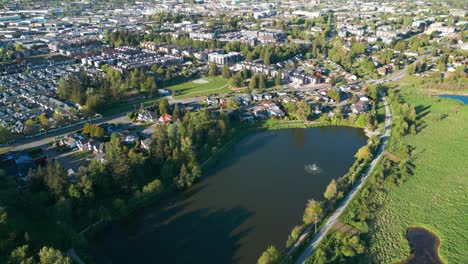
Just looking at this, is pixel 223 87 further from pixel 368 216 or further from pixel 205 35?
pixel 205 35

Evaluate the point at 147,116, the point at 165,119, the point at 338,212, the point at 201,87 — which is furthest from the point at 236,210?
the point at 201,87

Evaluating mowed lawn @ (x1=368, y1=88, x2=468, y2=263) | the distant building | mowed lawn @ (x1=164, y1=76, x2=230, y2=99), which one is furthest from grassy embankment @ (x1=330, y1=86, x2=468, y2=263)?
the distant building

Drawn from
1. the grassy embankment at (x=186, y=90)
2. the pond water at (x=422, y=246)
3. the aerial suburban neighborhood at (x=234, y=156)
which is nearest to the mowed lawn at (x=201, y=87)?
the grassy embankment at (x=186, y=90)

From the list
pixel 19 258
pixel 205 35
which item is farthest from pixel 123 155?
pixel 205 35

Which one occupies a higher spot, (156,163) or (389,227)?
(156,163)

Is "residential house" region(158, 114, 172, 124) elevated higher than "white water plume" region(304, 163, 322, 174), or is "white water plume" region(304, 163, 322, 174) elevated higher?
"residential house" region(158, 114, 172, 124)

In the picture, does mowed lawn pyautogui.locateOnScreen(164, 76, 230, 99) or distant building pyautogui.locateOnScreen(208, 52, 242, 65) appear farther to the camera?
distant building pyautogui.locateOnScreen(208, 52, 242, 65)

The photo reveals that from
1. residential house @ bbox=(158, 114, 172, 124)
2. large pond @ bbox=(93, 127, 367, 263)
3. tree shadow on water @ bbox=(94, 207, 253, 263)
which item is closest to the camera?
tree shadow on water @ bbox=(94, 207, 253, 263)

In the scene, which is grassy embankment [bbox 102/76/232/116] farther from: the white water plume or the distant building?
the white water plume
